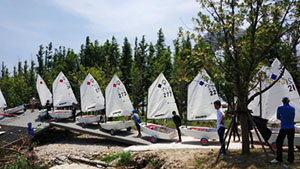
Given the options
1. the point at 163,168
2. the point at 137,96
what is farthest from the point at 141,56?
the point at 163,168

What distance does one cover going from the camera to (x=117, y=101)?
1372cm

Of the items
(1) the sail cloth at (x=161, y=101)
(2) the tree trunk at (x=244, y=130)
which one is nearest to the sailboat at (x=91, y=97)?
(1) the sail cloth at (x=161, y=101)

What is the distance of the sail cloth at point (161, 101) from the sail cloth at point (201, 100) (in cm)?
130

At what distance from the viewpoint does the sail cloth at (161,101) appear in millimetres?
12195

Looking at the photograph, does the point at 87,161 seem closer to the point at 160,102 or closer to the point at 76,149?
the point at 76,149

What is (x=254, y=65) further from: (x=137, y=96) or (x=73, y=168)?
(x=137, y=96)

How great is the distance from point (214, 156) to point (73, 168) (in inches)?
258

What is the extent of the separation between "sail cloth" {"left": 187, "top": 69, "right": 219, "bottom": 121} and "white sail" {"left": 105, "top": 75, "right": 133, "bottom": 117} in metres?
4.09

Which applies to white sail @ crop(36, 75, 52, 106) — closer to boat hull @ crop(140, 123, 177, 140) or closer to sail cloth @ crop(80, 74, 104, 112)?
sail cloth @ crop(80, 74, 104, 112)

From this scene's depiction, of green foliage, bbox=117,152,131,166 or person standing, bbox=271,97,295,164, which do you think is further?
green foliage, bbox=117,152,131,166

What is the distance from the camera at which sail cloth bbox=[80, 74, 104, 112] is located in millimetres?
15570

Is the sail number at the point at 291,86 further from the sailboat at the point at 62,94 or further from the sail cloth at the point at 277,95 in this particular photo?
the sailboat at the point at 62,94

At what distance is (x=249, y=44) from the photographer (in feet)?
Answer: 22.8

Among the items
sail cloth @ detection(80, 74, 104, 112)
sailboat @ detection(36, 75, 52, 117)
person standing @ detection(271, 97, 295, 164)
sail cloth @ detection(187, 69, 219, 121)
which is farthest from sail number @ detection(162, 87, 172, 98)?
sailboat @ detection(36, 75, 52, 117)
